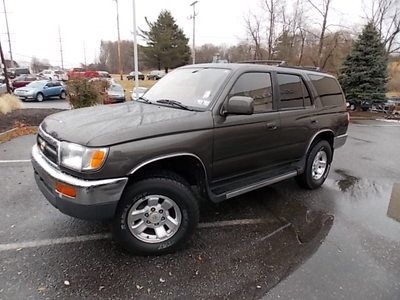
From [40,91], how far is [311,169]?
2152cm

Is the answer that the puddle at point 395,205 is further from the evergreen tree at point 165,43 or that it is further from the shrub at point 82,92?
the evergreen tree at point 165,43

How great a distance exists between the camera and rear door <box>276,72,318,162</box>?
13.4 ft

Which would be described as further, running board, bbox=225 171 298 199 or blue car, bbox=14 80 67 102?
blue car, bbox=14 80 67 102

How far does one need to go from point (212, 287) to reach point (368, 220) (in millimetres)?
2458

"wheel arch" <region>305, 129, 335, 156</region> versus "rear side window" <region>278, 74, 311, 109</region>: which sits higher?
"rear side window" <region>278, 74, 311, 109</region>

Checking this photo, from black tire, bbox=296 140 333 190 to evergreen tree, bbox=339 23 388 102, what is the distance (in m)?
14.0

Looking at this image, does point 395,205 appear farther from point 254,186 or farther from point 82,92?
point 82,92

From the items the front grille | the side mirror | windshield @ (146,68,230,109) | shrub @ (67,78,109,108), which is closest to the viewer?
the front grille

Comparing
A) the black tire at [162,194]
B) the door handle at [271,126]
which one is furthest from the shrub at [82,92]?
the black tire at [162,194]

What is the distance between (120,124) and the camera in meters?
2.88

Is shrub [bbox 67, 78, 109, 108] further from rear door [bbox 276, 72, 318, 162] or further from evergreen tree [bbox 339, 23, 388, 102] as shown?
evergreen tree [bbox 339, 23, 388, 102]

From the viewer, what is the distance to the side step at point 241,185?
346 centimetres

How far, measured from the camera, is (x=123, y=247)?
10.2 feet

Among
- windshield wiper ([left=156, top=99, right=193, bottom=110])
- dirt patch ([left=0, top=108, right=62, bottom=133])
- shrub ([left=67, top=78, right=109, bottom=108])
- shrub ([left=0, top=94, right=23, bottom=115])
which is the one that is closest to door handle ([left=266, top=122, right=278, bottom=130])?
windshield wiper ([left=156, top=99, right=193, bottom=110])
